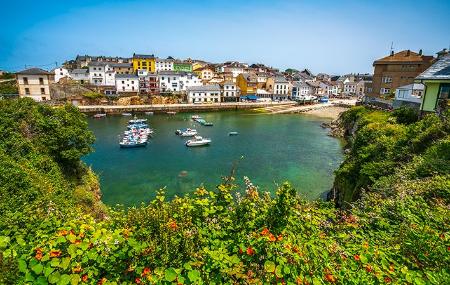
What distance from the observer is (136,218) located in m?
7.02

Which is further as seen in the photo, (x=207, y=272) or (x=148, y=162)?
(x=148, y=162)

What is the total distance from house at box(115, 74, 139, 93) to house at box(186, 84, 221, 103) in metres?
18.2

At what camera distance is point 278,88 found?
347ft

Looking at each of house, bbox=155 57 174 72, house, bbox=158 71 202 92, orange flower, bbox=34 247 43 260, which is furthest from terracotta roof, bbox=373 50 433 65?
house, bbox=155 57 174 72

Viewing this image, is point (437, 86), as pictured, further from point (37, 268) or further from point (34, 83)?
point (34, 83)

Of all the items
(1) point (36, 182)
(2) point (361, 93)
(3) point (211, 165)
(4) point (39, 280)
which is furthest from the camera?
(2) point (361, 93)

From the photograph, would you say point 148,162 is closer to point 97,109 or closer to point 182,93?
point 97,109

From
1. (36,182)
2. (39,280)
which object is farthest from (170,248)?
(36,182)

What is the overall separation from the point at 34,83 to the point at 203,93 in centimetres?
4923

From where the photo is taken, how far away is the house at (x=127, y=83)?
87.9m

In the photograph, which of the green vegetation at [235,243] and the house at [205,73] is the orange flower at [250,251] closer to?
the green vegetation at [235,243]

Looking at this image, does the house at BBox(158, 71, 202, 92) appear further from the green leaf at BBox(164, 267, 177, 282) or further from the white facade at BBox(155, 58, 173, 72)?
the green leaf at BBox(164, 267, 177, 282)

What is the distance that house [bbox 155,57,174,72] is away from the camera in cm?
11533

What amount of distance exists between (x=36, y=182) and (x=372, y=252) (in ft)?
51.1
